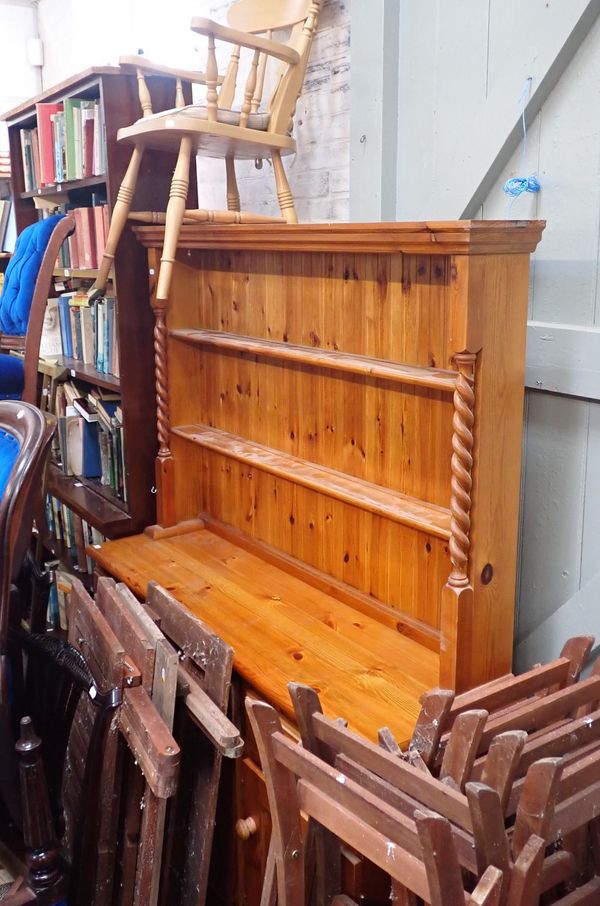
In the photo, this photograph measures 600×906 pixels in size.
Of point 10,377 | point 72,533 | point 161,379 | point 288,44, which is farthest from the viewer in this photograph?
point 72,533

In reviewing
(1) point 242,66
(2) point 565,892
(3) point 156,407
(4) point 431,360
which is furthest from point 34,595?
(1) point 242,66

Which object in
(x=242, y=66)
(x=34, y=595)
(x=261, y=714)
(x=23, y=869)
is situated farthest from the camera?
(x=242, y=66)

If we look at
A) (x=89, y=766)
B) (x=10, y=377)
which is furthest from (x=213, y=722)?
(x=10, y=377)

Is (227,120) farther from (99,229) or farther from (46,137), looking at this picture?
(46,137)

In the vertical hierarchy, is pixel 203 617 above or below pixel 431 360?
below

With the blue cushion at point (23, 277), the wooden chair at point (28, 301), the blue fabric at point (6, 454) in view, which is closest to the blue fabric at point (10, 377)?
the wooden chair at point (28, 301)

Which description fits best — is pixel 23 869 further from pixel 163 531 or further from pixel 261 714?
pixel 163 531

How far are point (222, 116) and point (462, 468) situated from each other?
4.04ft

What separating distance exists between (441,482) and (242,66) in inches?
67.4

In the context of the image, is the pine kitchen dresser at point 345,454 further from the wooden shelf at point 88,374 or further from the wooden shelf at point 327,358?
the wooden shelf at point 88,374

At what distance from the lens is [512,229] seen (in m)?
1.52

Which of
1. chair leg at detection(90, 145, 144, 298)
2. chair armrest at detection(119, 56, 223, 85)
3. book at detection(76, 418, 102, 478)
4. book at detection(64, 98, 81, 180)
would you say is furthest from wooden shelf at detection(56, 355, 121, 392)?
chair armrest at detection(119, 56, 223, 85)

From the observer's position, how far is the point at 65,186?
2883 millimetres

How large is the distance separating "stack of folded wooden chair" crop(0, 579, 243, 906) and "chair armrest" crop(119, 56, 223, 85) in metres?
1.50
